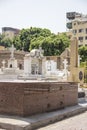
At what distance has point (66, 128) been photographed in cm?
772

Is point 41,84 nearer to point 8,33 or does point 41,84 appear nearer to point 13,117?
point 13,117

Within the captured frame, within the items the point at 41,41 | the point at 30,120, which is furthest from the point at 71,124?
the point at 41,41

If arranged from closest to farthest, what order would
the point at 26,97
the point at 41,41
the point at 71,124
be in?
1. the point at 26,97
2. the point at 71,124
3. the point at 41,41

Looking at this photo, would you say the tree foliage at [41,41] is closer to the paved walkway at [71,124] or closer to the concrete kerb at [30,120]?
the paved walkway at [71,124]

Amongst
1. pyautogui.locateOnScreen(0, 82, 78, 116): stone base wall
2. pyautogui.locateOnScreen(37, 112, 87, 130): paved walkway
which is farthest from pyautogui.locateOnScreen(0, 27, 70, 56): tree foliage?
pyautogui.locateOnScreen(0, 82, 78, 116): stone base wall

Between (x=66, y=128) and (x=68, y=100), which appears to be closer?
(x=66, y=128)

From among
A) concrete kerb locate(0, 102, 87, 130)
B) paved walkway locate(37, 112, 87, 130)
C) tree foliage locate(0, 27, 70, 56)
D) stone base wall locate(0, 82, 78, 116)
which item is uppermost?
tree foliage locate(0, 27, 70, 56)

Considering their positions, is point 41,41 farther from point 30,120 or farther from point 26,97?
point 30,120

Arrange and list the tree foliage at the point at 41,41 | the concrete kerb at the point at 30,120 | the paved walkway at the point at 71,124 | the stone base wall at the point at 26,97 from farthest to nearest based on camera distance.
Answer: the tree foliage at the point at 41,41, the stone base wall at the point at 26,97, the paved walkway at the point at 71,124, the concrete kerb at the point at 30,120

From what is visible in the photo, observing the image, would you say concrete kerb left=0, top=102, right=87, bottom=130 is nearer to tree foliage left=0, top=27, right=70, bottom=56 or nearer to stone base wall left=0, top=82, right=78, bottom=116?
stone base wall left=0, top=82, right=78, bottom=116

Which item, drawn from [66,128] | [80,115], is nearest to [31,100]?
[66,128]

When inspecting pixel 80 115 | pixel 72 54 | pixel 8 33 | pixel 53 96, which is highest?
pixel 8 33

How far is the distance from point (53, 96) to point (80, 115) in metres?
1.46

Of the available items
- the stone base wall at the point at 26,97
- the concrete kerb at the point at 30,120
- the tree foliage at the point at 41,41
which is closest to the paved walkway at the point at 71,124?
the concrete kerb at the point at 30,120
